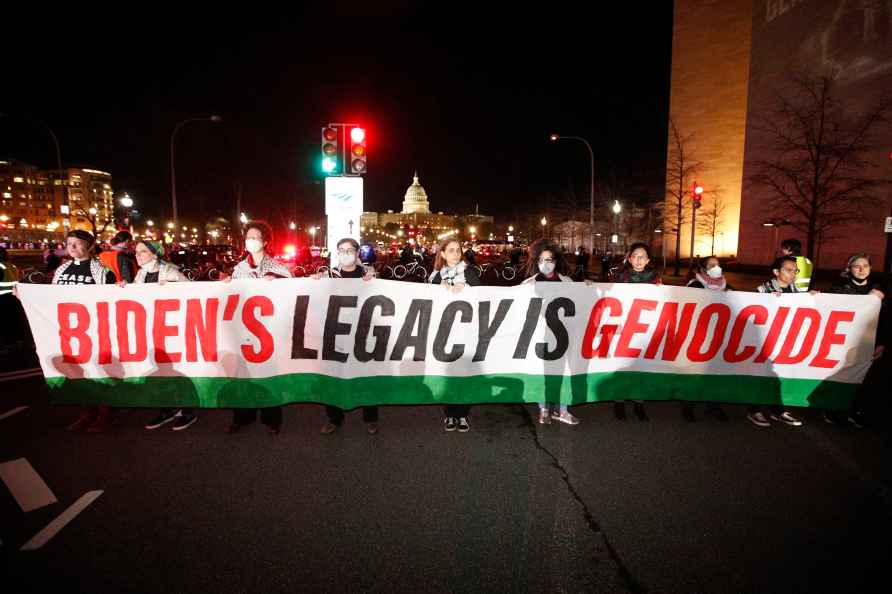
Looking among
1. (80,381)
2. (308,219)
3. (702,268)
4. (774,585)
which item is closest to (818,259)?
(702,268)

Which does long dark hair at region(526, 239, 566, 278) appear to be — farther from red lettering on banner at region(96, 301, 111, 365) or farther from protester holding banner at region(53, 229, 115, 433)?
protester holding banner at region(53, 229, 115, 433)

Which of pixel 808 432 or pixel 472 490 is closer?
pixel 472 490

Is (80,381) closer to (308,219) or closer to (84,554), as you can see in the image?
(84,554)

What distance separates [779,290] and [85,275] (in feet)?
25.1

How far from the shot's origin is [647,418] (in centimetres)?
548

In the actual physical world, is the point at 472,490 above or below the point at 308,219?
below

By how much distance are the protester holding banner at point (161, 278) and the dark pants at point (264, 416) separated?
59 centimetres

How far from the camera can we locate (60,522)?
3.40 m

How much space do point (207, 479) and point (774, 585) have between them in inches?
158

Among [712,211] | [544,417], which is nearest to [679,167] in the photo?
[712,211]

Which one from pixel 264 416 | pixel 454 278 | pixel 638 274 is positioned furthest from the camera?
pixel 638 274

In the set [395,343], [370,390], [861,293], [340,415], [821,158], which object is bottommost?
[340,415]

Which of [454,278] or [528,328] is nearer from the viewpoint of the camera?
[528,328]

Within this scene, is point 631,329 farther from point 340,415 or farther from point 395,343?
point 340,415
